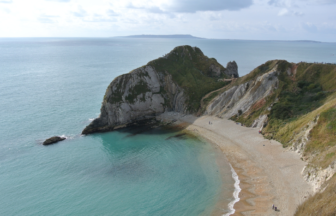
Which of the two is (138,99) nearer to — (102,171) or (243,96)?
(102,171)

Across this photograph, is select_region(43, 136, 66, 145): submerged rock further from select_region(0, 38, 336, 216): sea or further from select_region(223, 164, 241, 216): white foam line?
select_region(223, 164, 241, 216): white foam line

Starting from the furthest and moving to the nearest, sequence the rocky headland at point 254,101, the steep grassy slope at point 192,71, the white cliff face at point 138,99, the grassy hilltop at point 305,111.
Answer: the steep grassy slope at point 192,71
the white cliff face at point 138,99
the rocky headland at point 254,101
the grassy hilltop at point 305,111

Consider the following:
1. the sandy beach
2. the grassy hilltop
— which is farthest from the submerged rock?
the grassy hilltop

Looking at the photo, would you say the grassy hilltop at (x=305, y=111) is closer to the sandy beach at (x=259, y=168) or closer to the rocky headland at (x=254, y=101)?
the rocky headland at (x=254, y=101)

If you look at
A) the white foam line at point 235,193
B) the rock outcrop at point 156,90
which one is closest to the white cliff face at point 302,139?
the white foam line at point 235,193

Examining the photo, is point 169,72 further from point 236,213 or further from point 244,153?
point 236,213

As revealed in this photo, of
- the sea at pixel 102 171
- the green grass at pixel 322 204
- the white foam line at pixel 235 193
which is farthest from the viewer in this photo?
the sea at pixel 102 171

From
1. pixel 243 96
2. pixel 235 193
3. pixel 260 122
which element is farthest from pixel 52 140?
pixel 243 96

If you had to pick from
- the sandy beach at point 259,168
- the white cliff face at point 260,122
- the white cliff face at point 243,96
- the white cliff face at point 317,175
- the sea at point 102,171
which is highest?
the white cliff face at point 243,96
